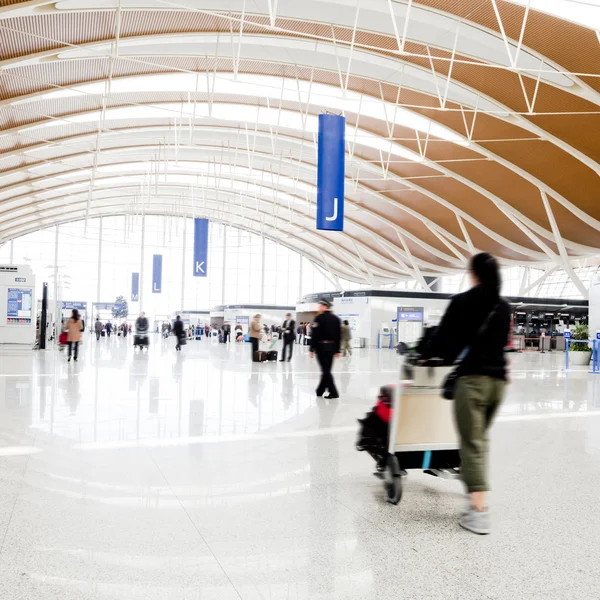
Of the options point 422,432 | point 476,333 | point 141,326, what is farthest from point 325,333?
point 141,326

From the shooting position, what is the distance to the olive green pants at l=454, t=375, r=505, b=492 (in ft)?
12.9

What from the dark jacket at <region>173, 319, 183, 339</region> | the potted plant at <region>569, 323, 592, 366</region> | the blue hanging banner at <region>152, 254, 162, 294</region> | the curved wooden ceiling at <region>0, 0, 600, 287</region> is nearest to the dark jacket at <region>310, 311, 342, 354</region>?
the curved wooden ceiling at <region>0, 0, 600, 287</region>

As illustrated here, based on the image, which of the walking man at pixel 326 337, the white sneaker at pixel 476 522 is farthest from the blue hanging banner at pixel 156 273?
the white sneaker at pixel 476 522

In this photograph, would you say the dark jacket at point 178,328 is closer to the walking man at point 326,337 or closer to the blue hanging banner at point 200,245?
the blue hanging banner at point 200,245

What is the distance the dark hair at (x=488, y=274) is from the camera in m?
4.04

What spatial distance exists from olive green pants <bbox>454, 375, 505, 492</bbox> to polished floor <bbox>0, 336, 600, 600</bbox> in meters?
0.35

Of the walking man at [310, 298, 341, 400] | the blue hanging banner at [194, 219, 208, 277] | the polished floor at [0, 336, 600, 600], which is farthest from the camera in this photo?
the blue hanging banner at [194, 219, 208, 277]

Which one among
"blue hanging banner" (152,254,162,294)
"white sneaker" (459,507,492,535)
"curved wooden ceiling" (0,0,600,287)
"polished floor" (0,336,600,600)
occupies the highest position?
"curved wooden ceiling" (0,0,600,287)

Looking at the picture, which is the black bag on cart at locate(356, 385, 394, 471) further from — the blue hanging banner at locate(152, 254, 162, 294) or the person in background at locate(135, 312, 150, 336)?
the blue hanging banner at locate(152, 254, 162, 294)

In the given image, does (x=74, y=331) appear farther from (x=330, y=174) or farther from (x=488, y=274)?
(x=488, y=274)

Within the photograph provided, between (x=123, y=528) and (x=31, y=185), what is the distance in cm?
4669

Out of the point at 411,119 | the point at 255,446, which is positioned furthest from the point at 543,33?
the point at 255,446

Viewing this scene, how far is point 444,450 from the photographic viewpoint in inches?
180

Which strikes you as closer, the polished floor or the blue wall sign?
the polished floor
